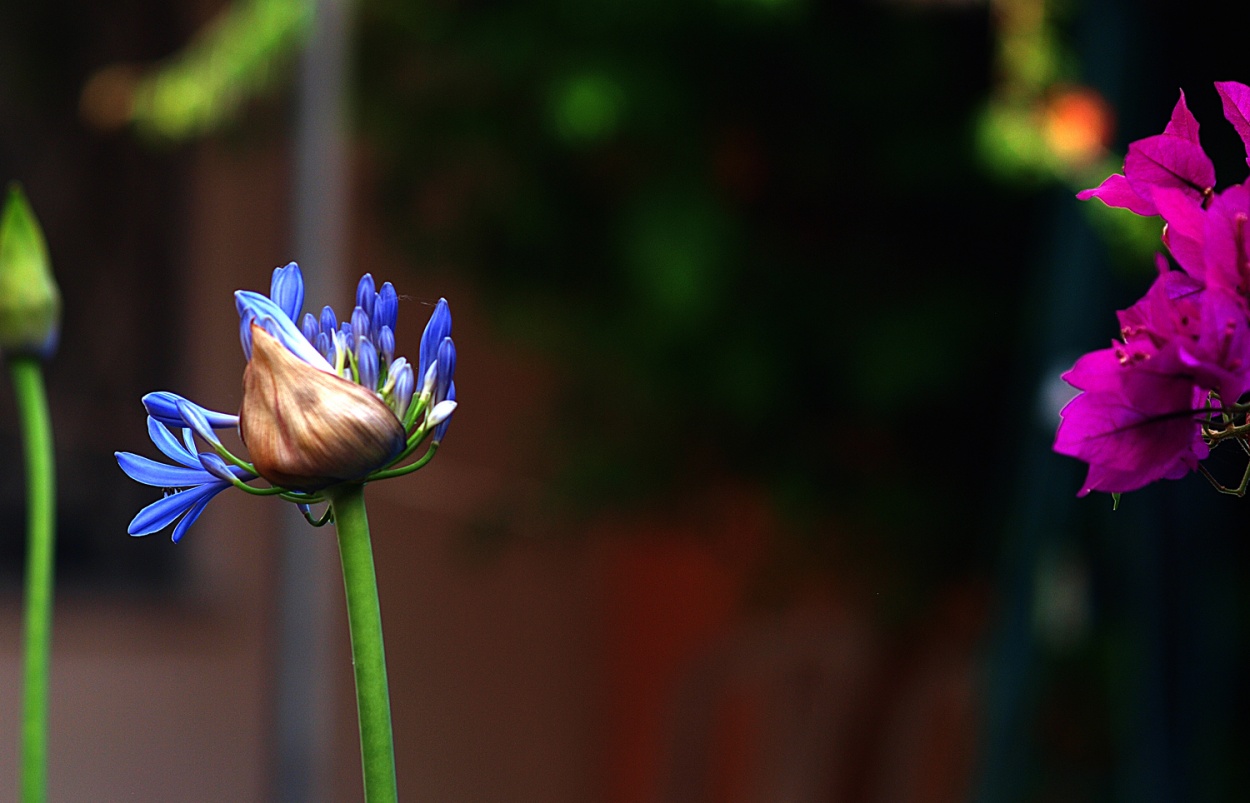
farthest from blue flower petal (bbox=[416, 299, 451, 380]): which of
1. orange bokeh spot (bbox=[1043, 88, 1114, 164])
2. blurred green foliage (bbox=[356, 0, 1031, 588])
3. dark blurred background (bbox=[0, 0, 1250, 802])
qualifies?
blurred green foliage (bbox=[356, 0, 1031, 588])

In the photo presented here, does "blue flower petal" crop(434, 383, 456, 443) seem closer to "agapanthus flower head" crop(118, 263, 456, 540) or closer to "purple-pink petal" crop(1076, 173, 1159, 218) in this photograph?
"agapanthus flower head" crop(118, 263, 456, 540)

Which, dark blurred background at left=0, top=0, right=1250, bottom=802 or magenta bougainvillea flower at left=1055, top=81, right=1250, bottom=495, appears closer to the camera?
magenta bougainvillea flower at left=1055, top=81, right=1250, bottom=495

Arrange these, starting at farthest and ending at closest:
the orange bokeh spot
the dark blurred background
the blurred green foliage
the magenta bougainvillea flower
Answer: the blurred green foliage
the dark blurred background
the orange bokeh spot
the magenta bougainvillea flower

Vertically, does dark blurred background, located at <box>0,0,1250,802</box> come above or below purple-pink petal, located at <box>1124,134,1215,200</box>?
above

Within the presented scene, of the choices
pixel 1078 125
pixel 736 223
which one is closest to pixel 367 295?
pixel 1078 125

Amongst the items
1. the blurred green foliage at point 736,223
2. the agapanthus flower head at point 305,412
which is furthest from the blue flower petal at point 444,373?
the blurred green foliage at point 736,223

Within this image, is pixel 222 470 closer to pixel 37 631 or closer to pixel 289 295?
pixel 289 295

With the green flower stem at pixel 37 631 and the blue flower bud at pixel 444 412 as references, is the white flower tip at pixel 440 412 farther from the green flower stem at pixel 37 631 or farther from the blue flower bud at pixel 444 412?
the green flower stem at pixel 37 631

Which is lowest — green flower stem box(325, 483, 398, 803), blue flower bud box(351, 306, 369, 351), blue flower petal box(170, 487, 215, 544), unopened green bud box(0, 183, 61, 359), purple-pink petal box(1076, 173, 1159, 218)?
green flower stem box(325, 483, 398, 803)
